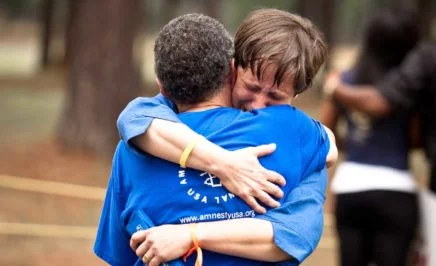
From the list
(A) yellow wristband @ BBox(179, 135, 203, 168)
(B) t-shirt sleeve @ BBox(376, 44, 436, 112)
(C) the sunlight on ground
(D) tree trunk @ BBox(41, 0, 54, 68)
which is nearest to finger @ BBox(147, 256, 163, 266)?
(A) yellow wristband @ BBox(179, 135, 203, 168)

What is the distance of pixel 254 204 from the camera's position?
2.38m

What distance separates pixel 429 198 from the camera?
4.77 meters

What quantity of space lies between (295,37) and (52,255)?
669 centimetres

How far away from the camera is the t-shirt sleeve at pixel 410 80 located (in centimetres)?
470

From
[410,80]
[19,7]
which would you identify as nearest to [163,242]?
[410,80]

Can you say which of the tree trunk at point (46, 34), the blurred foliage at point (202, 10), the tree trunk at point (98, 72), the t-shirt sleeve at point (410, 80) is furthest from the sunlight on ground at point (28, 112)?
the blurred foliage at point (202, 10)

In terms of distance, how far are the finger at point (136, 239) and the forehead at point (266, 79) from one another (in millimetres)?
480

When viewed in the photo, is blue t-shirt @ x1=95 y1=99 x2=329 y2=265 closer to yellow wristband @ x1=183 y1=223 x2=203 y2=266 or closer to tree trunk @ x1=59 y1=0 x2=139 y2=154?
yellow wristband @ x1=183 y1=223 x2=203 y2=266

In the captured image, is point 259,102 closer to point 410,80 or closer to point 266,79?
point 266,79

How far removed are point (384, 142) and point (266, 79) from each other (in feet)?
8.74

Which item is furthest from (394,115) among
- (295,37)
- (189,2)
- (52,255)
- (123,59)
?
(189,2)

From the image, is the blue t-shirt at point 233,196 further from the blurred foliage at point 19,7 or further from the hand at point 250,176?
the blurred foliage at point 19,7

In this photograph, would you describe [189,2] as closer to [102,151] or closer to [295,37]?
[102,151]

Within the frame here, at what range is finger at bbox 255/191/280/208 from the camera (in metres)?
2.37
